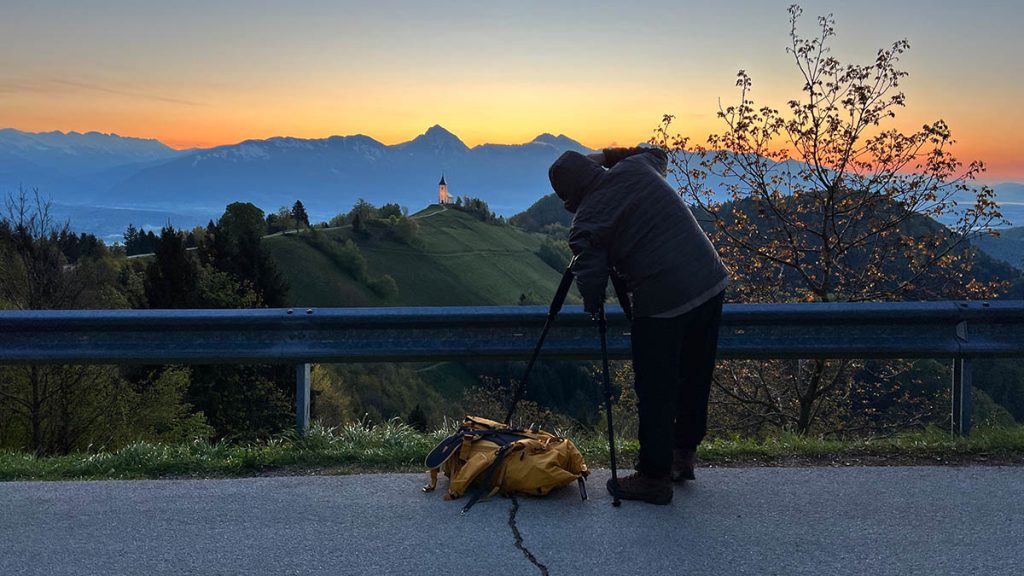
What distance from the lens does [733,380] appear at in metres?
14.1

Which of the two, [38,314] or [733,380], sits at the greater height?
[38,314]

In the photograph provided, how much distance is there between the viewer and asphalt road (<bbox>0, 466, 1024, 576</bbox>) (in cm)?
351

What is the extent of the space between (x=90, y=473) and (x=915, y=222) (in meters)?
12.3

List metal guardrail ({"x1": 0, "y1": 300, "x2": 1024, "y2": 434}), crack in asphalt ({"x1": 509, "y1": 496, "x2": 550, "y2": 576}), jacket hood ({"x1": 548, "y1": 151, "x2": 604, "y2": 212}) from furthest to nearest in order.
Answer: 1. metal guardrail ({"x1": 0, "y1": 300, "x2": 1024, "y2": 434})
2. jacket hood ({"x1": 548, "y1": 151, "x2": 604, "y2": 212})
3. crack in asphalt ({"x1": 509, "y1": 496, "x2": 550, "y2": 576})

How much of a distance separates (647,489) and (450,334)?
1.78 metres

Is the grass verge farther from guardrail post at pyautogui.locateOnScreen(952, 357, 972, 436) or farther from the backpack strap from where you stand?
the backpack strap

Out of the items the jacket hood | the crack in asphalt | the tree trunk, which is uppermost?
the jacket hood

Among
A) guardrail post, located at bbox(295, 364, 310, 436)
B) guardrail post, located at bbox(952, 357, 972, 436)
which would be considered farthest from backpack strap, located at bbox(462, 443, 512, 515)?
guardrail post, located at bbox(952, 357, 972, 436)

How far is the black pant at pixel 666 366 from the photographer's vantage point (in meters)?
4.21

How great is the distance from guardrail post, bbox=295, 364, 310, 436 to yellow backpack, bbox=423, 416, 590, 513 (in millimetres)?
1307

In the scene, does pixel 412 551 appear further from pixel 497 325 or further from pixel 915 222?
pixel 915 222

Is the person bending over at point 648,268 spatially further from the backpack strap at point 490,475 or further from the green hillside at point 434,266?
the green hillside at point 434,266

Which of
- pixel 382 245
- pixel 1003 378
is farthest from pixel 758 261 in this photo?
pixel 382 245

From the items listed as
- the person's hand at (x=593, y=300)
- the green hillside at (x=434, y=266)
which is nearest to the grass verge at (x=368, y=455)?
the person's hand at (x=593, y=300)
